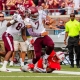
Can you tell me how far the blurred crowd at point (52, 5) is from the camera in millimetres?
18938

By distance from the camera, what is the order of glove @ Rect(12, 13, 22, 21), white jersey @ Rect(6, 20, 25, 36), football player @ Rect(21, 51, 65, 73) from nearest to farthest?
football player @ Rect(21, 51, 65, 73) < glove @ Rect(12, 13, 22, 21) < white jersey @ Rect(6, 20, 25, 36)

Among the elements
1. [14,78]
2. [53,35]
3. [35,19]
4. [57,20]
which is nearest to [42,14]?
[35,19]

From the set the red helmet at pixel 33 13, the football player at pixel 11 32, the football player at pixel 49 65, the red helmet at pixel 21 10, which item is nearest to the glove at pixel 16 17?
the football player at pixel 11 32

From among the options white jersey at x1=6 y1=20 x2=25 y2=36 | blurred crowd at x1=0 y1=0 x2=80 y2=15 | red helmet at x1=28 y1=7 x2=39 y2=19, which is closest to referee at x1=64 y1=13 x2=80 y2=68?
white jersey at x1=6 y1=20 x2=25 y2=36

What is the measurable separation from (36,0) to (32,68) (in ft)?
31.0

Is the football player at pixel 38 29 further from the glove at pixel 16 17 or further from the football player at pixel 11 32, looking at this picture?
Answer: the football player at pixel 11 32

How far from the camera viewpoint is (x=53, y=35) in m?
16.7

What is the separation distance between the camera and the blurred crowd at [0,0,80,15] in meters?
18.9

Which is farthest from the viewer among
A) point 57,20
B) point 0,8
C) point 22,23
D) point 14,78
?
point 0,8

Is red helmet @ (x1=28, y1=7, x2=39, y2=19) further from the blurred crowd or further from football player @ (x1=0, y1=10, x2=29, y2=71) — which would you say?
the blurred crowd

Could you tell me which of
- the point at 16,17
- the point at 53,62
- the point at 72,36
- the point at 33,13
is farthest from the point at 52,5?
the point at 33,13

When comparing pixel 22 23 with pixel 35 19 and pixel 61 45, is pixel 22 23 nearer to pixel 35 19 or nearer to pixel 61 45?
pixel 35 19

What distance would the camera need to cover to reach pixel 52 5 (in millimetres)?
19781

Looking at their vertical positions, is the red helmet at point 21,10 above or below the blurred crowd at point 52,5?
above
